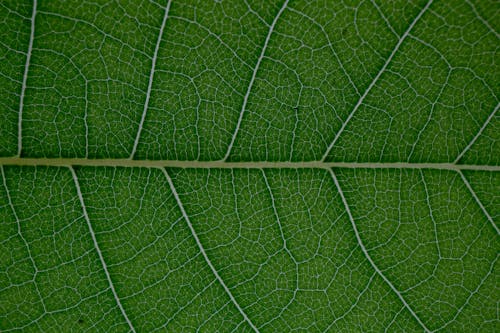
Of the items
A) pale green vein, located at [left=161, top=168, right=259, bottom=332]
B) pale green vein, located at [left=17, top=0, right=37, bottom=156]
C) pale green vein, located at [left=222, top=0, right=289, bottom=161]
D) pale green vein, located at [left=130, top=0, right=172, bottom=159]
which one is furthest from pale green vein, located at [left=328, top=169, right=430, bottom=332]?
pale green vein, located at [left=17, top=0, right=37, bottom=156]

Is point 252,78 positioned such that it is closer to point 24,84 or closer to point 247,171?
point 247,171

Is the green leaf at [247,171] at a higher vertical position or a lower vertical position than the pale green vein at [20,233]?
higher

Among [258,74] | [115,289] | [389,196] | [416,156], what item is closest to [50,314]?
[115,289]

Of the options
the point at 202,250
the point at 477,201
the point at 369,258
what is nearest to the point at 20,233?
the point at 202,250

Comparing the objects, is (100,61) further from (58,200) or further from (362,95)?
(362,95)

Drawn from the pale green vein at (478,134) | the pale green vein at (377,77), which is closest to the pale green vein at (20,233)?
the pale green vein at (377,77)

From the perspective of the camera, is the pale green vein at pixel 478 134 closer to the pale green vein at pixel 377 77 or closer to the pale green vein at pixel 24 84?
the pale green vein at pixel 377 77

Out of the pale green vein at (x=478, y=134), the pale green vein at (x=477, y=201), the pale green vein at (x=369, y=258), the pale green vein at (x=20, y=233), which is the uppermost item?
the pale green vein at (x=478, y=134)

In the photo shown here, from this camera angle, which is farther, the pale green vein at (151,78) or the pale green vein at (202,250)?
the pale green vein at (202,250)

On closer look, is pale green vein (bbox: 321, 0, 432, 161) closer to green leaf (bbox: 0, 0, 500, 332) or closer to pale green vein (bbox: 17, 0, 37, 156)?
green leaf (bbox: 0, 0, 500, 332)
